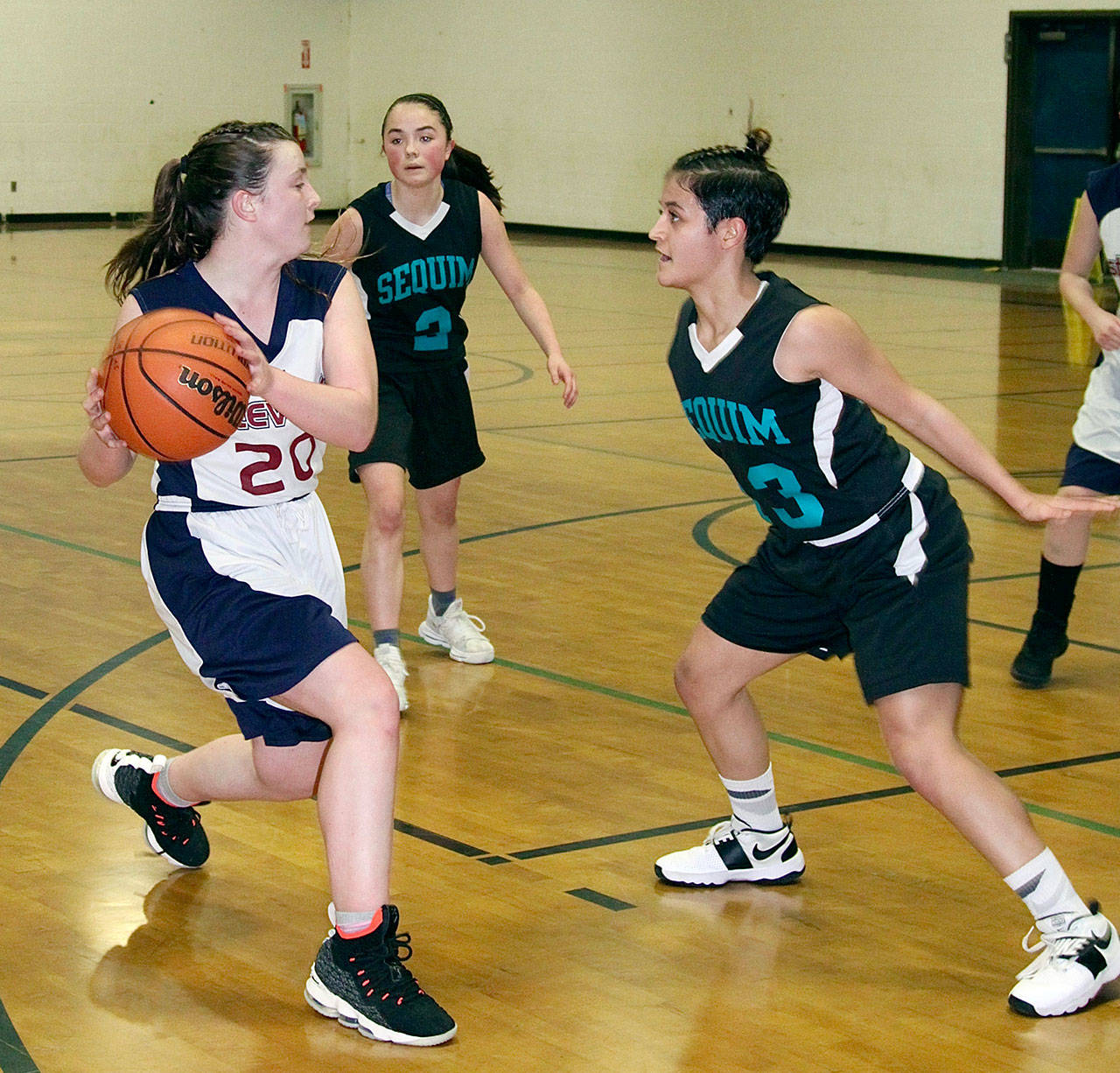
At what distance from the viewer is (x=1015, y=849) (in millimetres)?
2855

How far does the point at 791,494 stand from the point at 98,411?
118 centimetres

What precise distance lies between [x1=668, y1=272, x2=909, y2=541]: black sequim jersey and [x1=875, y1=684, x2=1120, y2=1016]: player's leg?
366 millimetres

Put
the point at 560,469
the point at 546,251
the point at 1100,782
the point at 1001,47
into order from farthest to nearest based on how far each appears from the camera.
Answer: the point at 546,251 → the point at 1001,47 → the point at 560,469 → the point at 1100,782

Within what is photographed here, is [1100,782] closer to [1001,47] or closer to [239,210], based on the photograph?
[239,210]

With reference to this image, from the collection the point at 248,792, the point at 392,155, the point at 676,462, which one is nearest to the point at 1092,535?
the point at 676,462

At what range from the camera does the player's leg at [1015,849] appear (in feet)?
9.32

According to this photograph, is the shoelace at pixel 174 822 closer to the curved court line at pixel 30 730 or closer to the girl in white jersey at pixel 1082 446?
the curved court line at pixel 30 730

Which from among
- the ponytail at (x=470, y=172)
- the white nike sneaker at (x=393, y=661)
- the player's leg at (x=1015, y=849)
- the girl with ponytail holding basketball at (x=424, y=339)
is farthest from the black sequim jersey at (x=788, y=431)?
the ponytail at (x=470, y=172)

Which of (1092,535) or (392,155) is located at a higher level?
(392,155)

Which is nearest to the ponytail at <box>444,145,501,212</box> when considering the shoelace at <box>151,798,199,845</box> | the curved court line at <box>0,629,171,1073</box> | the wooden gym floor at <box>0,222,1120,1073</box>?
the wooden gym floor at <box>0,222,1120,1073</box>

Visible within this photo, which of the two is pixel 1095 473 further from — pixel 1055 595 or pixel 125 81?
pixel 125 81

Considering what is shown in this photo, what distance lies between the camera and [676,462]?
26.4 feet

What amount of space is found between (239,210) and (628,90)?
18.0 metres

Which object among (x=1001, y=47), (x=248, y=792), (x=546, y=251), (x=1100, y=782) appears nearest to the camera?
(x=248, y=792)
